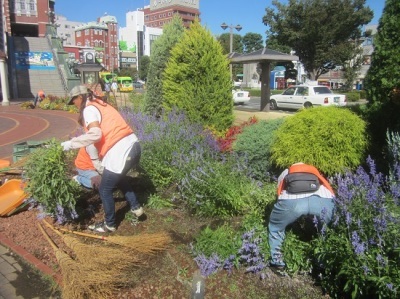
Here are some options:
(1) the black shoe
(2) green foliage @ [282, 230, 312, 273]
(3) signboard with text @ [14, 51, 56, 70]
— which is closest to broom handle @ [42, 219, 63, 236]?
(1) the black shoe

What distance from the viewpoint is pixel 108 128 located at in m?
3.54

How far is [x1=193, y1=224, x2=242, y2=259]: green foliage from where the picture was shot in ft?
9.91

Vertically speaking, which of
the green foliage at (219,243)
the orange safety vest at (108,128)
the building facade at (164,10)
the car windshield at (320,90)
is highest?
the building facade at (164,10)

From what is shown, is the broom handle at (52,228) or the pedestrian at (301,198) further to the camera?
the broom handle at (52,228)

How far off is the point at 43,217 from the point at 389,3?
5.05m

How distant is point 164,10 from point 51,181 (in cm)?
14374

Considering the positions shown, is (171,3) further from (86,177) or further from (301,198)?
(301,198)

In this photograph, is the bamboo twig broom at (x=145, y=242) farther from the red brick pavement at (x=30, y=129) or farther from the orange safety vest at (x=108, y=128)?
the red brick pavement at (x=30, y=129)

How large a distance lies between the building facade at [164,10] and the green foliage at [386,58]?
13075 cm

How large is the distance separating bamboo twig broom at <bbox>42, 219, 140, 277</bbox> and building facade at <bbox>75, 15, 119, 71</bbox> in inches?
4338

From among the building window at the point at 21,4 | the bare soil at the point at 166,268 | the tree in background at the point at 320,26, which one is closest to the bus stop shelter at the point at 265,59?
the bare soil at the point at 166,268

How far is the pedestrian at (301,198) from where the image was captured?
105 inches

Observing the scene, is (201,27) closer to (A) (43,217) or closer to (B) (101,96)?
(B) (101,96)

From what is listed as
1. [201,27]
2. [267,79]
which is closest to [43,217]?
[201,27]
